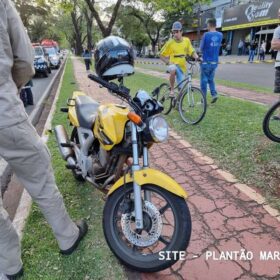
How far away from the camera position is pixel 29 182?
2219 millimetres

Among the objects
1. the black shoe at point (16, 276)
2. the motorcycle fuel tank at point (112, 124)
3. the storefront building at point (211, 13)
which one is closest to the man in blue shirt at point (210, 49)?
the motorcycle fuel tank at point (112, 124)

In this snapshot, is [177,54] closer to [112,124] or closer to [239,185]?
[239,185]

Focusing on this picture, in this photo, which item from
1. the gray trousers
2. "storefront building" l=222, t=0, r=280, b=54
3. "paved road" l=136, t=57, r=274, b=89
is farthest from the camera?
"storefront building" l=222, t=0, r=280, b=54

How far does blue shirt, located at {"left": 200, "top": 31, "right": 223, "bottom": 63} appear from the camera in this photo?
7262 millimetres

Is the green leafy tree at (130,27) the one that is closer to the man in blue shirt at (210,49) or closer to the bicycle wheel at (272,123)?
the man in blue shirt at (210,49)

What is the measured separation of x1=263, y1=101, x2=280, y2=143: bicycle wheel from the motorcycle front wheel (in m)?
2.67

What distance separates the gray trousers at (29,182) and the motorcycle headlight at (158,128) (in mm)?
784

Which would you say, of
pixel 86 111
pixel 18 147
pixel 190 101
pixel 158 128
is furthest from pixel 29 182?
pixel 190 101

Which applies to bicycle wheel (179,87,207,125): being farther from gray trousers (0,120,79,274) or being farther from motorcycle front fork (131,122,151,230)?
gray trousers (0,120,79,274)

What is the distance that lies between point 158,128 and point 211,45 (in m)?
5.76

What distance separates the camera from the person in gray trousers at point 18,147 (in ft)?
6.31

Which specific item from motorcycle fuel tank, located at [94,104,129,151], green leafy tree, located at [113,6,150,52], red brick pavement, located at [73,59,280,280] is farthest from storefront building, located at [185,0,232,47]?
motorcycle fuel tank, located at [94,104,129,151]

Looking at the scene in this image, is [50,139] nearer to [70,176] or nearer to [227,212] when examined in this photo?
[70,176]

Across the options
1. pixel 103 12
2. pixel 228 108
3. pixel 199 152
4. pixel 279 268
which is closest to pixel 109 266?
pixel 279 268
